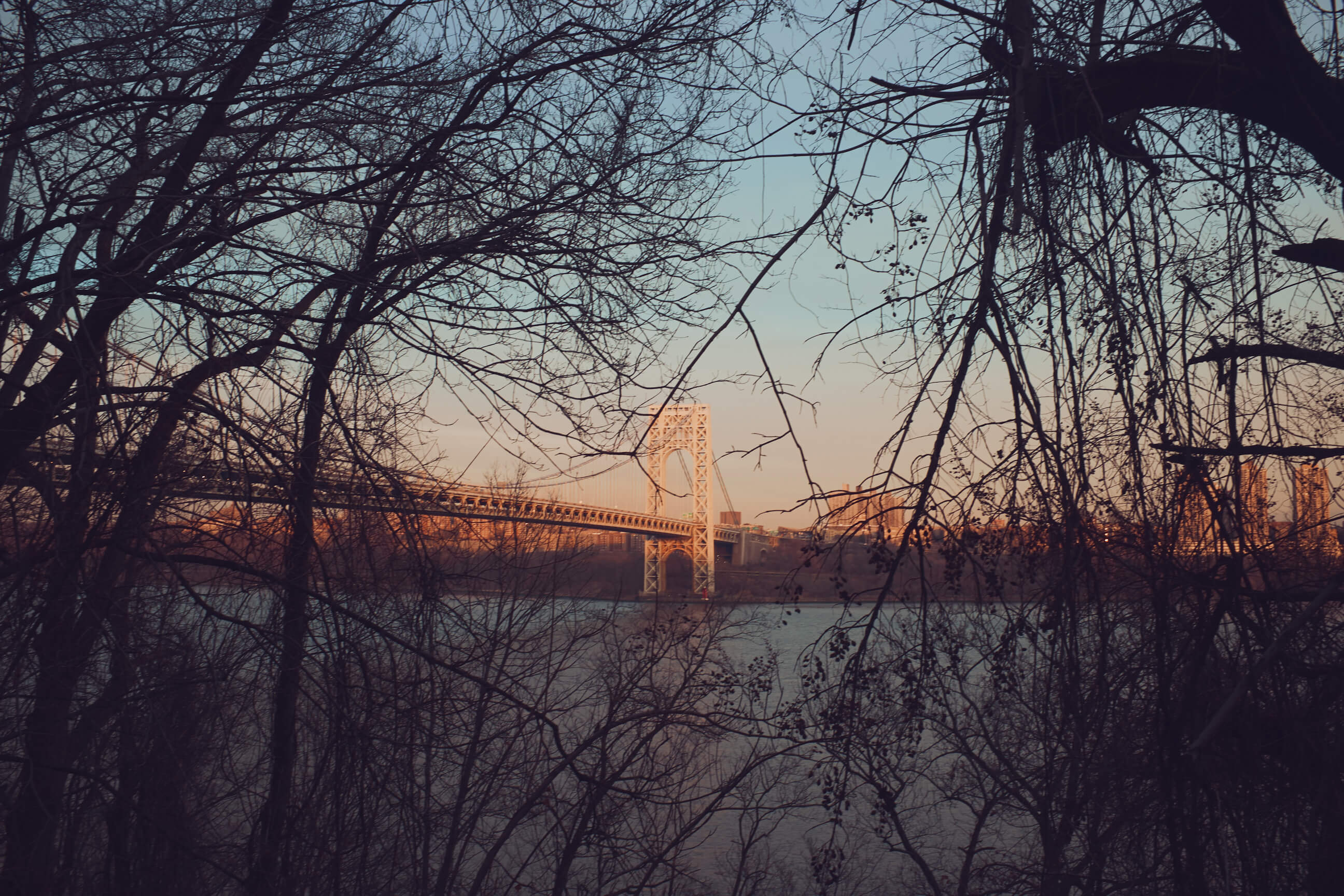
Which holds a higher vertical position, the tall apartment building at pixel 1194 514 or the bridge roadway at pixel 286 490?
the bridge roadway at pixel 286 490

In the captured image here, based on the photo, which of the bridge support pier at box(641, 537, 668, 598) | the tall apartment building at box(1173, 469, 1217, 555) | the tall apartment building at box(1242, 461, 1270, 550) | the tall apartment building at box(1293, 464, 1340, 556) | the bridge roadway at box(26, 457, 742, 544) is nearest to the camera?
the tall apartment building at box(1173, 469, 1217, 555)

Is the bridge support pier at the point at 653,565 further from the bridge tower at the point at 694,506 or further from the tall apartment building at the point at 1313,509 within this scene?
the tall apartment building at the point at 1313,509

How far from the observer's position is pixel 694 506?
19.8 meters

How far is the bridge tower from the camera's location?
89.4 inches

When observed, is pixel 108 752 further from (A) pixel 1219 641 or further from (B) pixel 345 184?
(A) pixel 1219 641

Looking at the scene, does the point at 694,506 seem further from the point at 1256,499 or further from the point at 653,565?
the point at 1256,499

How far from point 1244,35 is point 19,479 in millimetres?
2779

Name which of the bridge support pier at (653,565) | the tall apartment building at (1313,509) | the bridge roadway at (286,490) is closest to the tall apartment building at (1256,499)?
the tall apartment building at (1313,509)

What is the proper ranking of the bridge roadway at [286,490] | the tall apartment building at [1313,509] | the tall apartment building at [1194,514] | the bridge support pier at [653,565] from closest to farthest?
1. the tall apartment building at [1194,514]
2. the tall apartment building at [1313,509]
3. the bridge roadway at [286,490]
4. the bridge support pier at [653,565]

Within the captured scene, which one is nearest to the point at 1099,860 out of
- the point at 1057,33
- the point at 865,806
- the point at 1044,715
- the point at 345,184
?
the point at 1044,715

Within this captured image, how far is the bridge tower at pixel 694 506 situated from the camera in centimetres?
227

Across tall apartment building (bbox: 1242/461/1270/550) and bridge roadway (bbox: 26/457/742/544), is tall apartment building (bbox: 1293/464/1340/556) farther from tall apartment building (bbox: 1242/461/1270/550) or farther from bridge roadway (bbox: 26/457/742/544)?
bridge roadway (bbox: 26/457/742/544)

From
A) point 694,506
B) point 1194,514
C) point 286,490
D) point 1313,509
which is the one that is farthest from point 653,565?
→ point 1194,514

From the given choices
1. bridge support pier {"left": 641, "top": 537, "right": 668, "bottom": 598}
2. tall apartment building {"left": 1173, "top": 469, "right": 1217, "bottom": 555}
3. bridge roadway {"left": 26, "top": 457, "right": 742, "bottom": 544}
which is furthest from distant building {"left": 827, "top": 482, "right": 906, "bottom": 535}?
bridge support pier {"left": 641, "top": 537, "right": 668, "bottom": 598}
